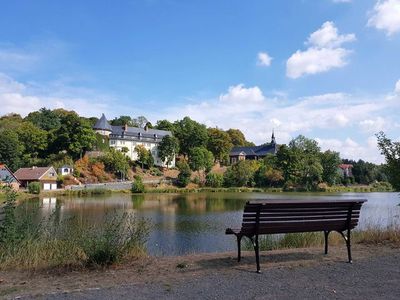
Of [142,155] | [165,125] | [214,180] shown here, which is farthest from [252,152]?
[142,155]

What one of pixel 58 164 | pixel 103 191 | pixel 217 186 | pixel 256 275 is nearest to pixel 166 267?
pixel 256 275

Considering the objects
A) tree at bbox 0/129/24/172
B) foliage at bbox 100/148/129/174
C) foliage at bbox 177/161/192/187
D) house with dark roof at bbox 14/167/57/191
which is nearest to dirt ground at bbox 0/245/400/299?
house with dark roof at bbox 14/167/57/191

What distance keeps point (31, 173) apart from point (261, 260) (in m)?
66.4

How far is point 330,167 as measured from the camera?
286 ft

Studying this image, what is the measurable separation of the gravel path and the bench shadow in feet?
0.16

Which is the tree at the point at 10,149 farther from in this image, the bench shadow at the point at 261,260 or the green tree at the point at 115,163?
the bench shadow at the point at 261,260

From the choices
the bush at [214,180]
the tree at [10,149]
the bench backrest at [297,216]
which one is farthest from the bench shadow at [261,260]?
the bush at [214,180]

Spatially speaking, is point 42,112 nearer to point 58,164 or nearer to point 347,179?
point 58,164

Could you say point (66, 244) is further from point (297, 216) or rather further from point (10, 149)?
point (10, 149)

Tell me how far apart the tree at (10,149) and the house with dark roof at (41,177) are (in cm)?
489

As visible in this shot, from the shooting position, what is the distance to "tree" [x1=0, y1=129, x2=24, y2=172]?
70.1 metres

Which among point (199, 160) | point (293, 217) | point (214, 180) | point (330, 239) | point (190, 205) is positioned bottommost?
point (190, 205)

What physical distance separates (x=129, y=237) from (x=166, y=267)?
0.98 m

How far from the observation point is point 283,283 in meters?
5.37
